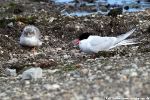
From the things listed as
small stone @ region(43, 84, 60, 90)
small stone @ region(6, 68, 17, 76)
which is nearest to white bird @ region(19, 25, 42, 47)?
small stone @ region(6, 68, 17, 76)

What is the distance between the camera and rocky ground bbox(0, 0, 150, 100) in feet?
31.0

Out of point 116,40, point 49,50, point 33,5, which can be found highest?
point 116,40

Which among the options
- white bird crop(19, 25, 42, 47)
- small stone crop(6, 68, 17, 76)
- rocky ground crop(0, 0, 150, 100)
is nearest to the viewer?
rocky ground crop(0, 0, 150, 100)

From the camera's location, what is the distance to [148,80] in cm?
955

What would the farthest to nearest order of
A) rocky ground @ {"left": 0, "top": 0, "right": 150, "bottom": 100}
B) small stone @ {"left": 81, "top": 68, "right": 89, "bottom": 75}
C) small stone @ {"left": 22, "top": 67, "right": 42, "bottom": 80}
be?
small stone @ {"left": 22, "top": 67, "right": 42, "bottom": 80}
small stone @ {"left": 81, "top": 68, "right": 89, "bottom": 75}
rocky ground @ {"left": 0, "top": 0, "right": 150, "bottom": 100}

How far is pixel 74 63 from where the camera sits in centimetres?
1438

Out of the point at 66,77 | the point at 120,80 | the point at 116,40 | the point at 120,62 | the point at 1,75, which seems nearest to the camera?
the point at 120,80

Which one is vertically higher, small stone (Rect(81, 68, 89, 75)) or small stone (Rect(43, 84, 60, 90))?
small stone (Rect(43, 84, 60, 90))

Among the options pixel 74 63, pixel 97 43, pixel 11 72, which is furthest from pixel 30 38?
pixel 11 72

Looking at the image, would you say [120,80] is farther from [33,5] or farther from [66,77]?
[33,5]

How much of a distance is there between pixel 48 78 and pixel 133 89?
287 cm

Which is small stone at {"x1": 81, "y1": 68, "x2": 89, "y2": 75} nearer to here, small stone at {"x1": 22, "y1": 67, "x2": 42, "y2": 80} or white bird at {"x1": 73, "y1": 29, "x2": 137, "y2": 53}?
small stone at {"x1": 22, "y1": 67, "x2": 42, "y2": 80}

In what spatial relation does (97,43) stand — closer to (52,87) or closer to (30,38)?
(30,38)

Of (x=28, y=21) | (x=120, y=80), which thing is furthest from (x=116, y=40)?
(x=28, y=21)
